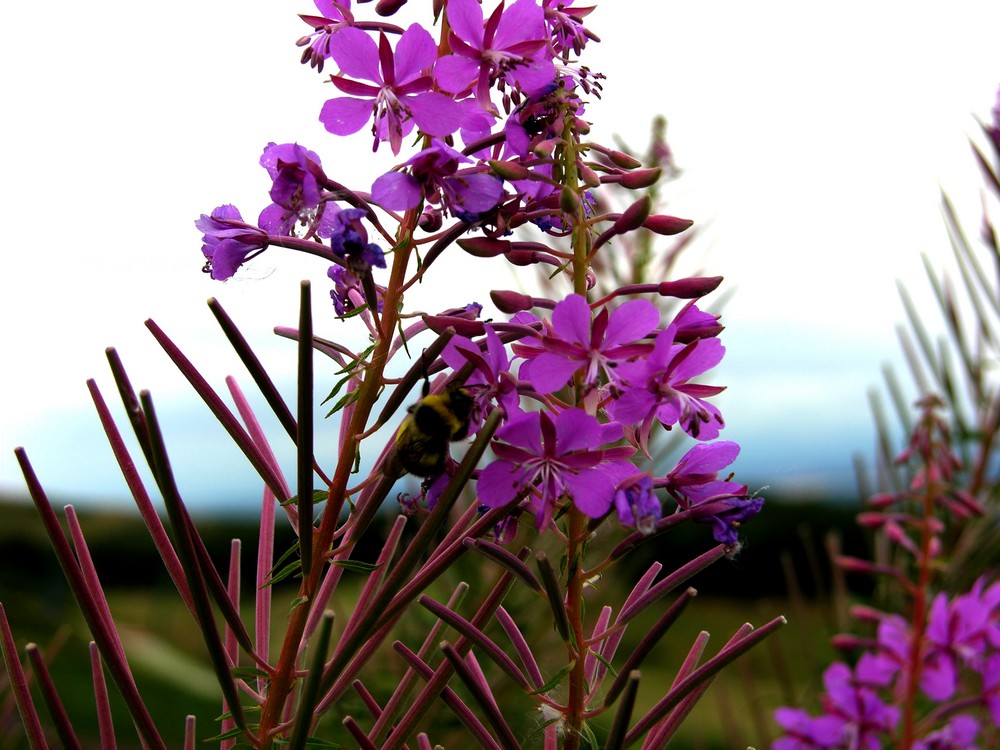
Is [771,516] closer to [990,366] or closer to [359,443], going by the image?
[990,366]

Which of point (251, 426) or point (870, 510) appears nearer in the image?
point (251, 426)

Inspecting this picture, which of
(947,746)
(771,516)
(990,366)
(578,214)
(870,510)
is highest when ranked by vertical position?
(578,214)

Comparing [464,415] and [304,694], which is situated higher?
[464,415]

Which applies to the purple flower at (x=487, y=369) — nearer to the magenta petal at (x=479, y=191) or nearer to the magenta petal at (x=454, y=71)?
the magenta petal at (x=479, y=191)

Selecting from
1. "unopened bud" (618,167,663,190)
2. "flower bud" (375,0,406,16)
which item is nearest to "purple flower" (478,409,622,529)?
"unopened bud" (618,167,663,190)

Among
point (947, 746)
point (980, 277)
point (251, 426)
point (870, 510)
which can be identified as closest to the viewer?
point (251, 426)

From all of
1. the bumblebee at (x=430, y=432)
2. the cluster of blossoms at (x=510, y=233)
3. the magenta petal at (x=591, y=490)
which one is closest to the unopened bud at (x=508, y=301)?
the cluster of blossoms at (x=510, y=233)

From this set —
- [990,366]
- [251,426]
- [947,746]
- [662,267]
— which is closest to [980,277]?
[990,366]

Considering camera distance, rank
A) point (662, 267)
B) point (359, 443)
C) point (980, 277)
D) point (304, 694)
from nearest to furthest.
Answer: point (304, 694)
point (359, 443)
point (980, 277)
point (662, 267)
